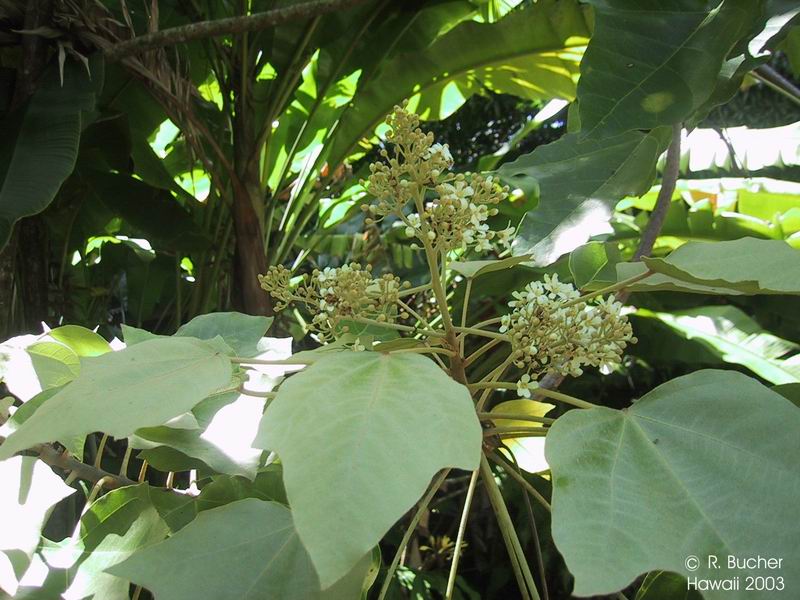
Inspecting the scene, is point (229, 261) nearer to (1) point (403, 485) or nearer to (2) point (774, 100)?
(1) point (403, 485)

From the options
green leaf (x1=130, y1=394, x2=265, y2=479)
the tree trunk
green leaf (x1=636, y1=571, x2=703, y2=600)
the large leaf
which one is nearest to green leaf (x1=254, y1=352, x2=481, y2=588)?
green leaf (x1=130, y1=394, x2=265, y2=479)

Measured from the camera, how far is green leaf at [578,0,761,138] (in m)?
0.62

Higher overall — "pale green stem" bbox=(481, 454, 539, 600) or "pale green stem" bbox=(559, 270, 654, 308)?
"pale green stem" bbox=(559, 270, 654, 308)

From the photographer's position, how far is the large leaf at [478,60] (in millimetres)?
1574

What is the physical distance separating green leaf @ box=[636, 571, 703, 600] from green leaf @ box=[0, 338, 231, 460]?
0.36 meters

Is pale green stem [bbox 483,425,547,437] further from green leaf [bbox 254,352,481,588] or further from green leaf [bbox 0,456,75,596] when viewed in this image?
green leaf [bbox 0,456,75,596]

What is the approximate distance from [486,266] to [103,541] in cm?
37

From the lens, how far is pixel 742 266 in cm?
43

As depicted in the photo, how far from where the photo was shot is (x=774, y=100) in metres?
4.33

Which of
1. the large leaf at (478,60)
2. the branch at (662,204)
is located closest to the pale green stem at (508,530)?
the branch at (662,204)

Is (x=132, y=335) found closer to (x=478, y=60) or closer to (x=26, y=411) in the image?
(x=26, y=411)

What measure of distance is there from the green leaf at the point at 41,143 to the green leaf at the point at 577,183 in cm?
88

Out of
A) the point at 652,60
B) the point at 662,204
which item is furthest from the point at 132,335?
the point at 662,204

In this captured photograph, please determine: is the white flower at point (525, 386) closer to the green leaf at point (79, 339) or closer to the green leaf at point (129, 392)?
the green leaf at point (129, 392)
